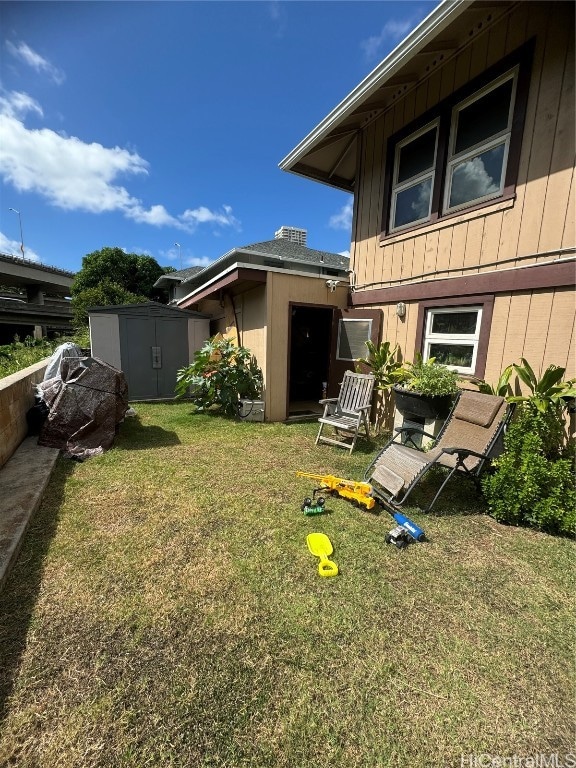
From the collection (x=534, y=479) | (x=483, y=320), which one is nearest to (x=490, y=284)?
(x=483, y=320)

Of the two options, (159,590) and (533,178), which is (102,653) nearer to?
(159,590)

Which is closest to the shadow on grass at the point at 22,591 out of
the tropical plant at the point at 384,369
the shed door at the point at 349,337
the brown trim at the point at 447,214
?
the tropical plant at the point at 384,369

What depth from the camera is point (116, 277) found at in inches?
1139

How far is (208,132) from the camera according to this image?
10680mm

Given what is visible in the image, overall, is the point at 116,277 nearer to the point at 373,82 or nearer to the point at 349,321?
the point at 349,321

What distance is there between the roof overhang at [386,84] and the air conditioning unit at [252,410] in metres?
4.64

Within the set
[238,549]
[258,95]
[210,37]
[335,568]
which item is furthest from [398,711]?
[258,95]

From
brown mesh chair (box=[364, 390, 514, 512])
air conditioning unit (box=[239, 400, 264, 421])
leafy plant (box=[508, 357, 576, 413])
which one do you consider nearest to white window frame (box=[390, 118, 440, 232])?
leafy plant (box=[508, 357, 576, 413])

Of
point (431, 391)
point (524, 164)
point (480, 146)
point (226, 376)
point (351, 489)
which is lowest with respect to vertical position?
point (351, 489)

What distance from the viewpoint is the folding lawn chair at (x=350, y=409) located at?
4941 mm

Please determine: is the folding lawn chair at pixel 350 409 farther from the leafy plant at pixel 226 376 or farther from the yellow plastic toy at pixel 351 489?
the leafy plant at pixel 226 376

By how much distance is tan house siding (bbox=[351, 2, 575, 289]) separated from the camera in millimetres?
3340

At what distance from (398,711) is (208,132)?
13894 mm

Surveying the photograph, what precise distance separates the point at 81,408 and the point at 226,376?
2.62 m
